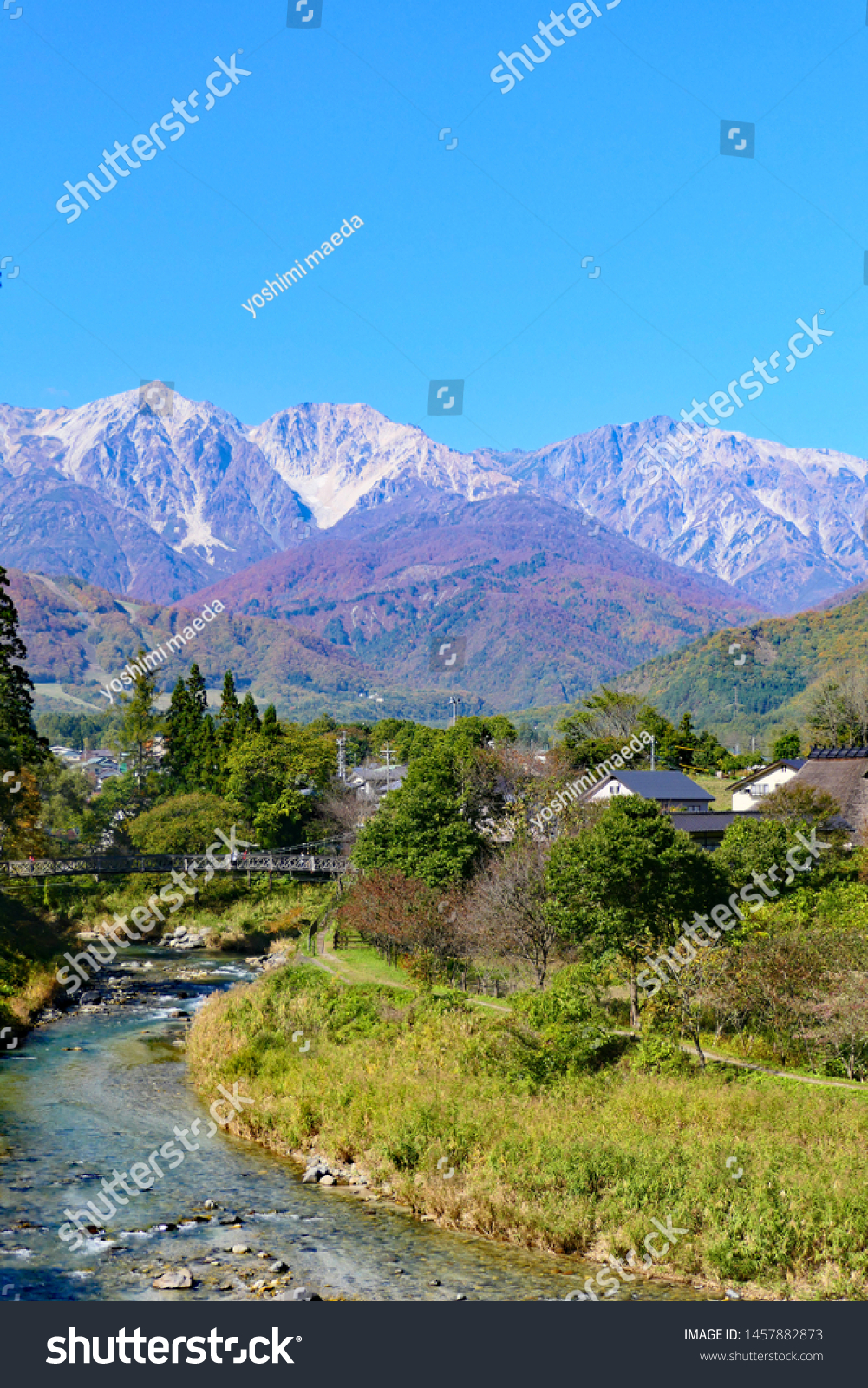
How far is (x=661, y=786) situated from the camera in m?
63.8

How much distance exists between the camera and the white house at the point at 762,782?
69562 mm

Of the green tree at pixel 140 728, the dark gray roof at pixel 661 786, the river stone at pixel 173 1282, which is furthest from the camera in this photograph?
the green tree at pixel 140 728

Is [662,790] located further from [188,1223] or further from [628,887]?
[188,1223]

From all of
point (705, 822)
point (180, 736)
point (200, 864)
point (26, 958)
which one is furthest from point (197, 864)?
point (705, 822)

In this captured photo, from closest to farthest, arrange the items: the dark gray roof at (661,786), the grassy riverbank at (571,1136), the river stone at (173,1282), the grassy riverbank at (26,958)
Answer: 1. the river stone at (173,1282)
2. the grassy riverbank at (571,1136)
3. the grassy riverbank at (26,958)
4. the dark gray roof at (661,786)

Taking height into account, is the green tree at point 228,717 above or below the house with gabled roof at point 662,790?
above

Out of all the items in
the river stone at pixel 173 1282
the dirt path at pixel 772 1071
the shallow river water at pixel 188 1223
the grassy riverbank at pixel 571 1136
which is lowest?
the shallow river water at pixel 188 1223

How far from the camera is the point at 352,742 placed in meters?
116

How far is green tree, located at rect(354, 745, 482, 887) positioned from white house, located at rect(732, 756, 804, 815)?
2877 cm

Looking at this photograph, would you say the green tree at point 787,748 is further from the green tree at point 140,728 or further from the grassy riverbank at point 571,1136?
the grassy riverbank at point 571,1136

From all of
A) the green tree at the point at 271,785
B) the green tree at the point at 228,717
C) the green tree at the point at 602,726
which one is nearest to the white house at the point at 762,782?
the green tree at the point at 602,726

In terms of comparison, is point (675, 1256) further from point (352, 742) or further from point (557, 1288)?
point (352, 742)

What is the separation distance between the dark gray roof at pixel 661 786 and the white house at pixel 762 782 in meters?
5.41

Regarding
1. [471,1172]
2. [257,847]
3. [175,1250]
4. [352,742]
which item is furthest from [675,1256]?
[352,742]
